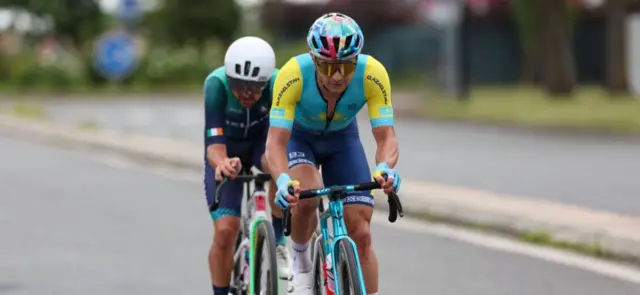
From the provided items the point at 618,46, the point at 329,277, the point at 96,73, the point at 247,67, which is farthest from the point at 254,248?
the point at 96,73

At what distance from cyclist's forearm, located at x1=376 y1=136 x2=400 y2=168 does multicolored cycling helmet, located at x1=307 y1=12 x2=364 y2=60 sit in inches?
22.1

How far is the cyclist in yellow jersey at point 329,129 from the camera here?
6.06 m

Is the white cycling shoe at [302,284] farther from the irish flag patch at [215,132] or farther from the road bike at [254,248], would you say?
the irish flag patch at [215,132]

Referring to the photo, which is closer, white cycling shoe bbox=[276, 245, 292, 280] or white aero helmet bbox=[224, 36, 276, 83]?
white aero helmet bbox=[224, 36, 276, 83]

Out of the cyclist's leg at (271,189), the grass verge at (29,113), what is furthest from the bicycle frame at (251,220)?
the grass verge at (29,113)

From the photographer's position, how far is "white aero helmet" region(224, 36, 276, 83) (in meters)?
6.86

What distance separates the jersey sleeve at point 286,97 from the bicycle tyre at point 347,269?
0.69 metres

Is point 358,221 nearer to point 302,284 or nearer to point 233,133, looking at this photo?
point 302,284

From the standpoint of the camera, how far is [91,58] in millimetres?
47500

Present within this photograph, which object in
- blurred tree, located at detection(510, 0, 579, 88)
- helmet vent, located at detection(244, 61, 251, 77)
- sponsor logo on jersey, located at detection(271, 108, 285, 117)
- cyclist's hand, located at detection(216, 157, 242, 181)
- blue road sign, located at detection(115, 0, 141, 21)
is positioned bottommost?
cyclist's hand, located at detection(216, 157, 242, 181)

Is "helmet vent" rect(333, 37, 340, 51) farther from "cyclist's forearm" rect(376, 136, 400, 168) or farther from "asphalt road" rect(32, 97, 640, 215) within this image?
"asphalt road" rect(32, 97, 640, 215)

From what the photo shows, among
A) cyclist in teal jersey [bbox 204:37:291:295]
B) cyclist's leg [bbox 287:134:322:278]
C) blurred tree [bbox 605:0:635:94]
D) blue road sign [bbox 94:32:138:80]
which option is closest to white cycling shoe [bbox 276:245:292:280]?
cyclist in teal jersey [bbox 204:37:291:295]

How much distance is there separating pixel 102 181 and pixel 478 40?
42.3 metres

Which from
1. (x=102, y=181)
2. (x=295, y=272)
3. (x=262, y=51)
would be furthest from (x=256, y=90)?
(x=102, y=181)
